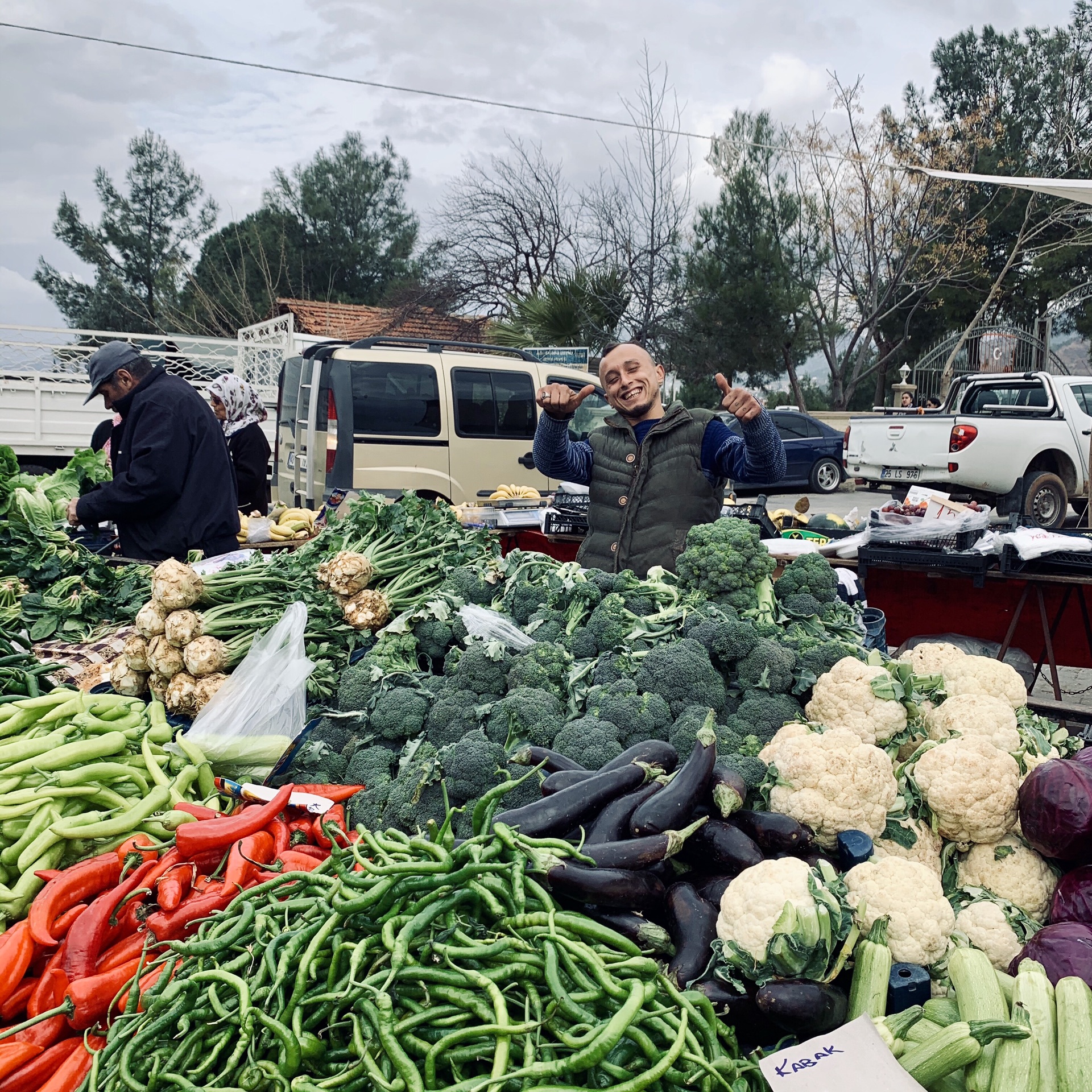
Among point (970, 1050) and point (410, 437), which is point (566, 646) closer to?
point (970, 1050)

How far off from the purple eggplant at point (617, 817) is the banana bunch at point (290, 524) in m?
4.75

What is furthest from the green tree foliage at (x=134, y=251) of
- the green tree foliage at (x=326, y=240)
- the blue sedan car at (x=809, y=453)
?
the blue sedan car at (x=809, y=453)

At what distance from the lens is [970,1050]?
143 cm

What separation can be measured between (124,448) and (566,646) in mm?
3007

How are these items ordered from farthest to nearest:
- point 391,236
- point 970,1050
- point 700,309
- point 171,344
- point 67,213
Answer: point 391,236
point 67,213
point 700,309
point 171,344
point 970,1050

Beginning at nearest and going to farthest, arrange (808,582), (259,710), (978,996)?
1. (978,996)
2. (259,710)
3. (808,582)

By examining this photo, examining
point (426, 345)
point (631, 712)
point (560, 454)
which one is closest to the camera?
point (631, 712)

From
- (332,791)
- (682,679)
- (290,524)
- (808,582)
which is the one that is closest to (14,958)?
→ (332,791)

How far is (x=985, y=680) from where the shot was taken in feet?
9.16

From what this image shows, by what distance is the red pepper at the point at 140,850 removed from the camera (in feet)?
7.91

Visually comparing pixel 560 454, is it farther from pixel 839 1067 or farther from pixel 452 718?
pixel 839 1067

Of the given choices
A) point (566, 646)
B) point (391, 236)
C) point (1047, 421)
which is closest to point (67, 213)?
point (391, 236)

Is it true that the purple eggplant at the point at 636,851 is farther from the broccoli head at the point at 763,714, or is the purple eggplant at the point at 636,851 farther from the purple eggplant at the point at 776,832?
the broccoli head at the point at 763,714

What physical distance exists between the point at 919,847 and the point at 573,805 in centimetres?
97
